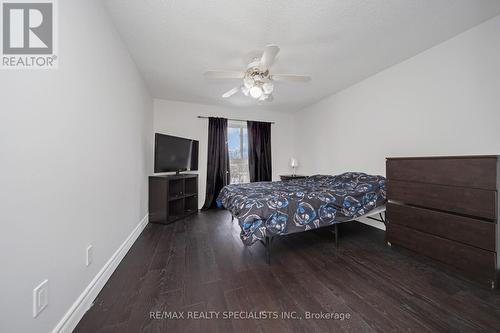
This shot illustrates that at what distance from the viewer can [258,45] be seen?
199 cm

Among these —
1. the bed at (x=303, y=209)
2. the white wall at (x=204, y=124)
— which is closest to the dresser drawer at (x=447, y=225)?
the bed at (x=303, y=209)

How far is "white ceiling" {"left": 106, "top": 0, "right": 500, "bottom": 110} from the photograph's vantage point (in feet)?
4.99

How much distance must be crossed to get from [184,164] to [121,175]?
1.58m

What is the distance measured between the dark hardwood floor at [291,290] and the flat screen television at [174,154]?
1379mm

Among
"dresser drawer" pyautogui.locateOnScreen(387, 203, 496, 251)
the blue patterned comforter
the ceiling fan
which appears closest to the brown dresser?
"dresser drawer" pyautogui.locateOnScreen(387, 203, 496, 251)

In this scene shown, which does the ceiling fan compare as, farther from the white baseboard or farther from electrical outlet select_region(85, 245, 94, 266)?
the white baseboard

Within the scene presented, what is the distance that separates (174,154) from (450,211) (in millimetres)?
3747

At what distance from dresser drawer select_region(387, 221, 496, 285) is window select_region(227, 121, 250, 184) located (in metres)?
3.09

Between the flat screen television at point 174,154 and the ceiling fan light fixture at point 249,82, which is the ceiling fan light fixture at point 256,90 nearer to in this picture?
the ceiling fan light fixture at point 249,82

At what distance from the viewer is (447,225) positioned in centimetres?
158

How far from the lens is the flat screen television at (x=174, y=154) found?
2896 millimetres

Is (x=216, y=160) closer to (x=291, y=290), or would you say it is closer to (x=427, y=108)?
(x=291, y=290)

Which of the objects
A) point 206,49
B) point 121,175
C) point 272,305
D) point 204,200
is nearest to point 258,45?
point 206,49

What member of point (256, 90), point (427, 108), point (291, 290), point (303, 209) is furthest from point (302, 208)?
point (427, 108)
